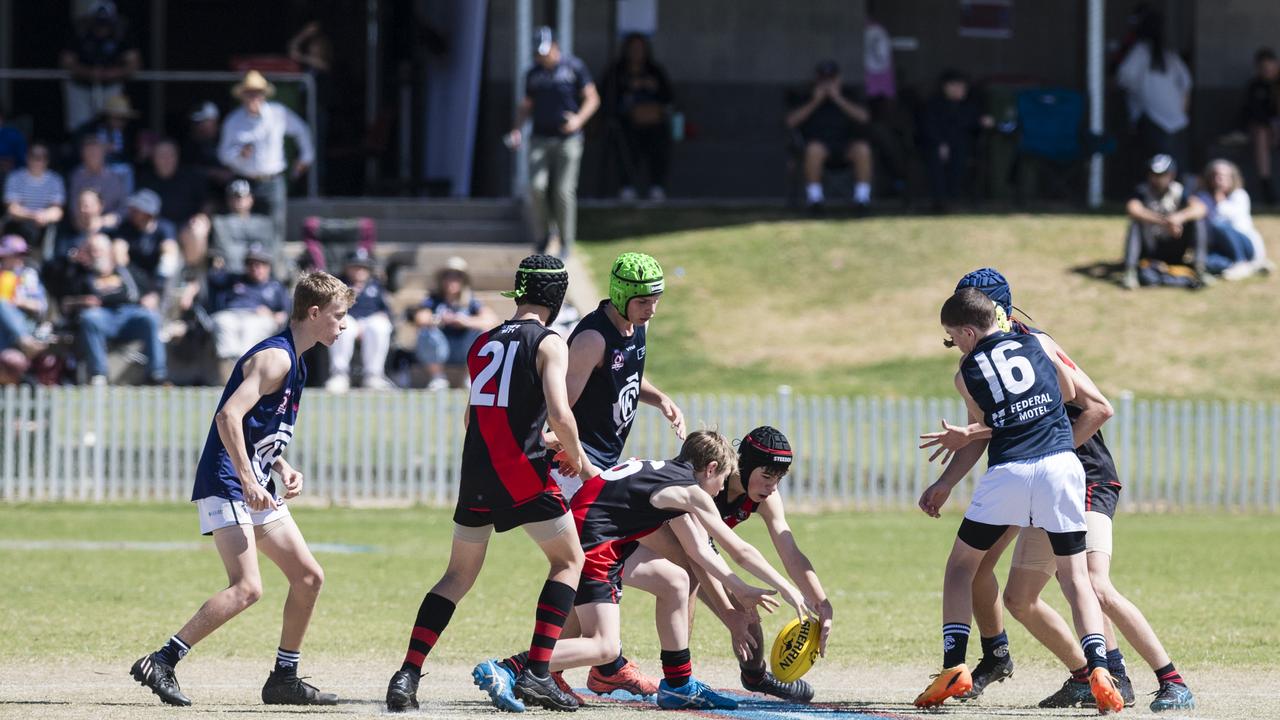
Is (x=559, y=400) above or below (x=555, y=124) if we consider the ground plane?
below

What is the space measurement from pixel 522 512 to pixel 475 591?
4564 mm

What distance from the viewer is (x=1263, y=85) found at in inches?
984

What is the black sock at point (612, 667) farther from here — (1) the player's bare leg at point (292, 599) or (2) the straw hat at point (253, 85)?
(2) the straw hat at point (253, 85)

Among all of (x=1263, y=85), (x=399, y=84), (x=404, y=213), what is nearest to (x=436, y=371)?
(x=404, y=213)

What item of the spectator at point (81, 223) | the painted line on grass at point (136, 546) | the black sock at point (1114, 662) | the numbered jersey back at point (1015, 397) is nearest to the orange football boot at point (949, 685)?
the black sock at point (1114, 662)

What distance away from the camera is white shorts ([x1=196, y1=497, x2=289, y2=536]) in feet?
25.8

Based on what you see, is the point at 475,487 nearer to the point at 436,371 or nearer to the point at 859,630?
the point at 859,630

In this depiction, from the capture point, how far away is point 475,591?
39.9ft

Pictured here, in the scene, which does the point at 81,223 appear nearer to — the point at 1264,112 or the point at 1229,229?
the point at 1229,229

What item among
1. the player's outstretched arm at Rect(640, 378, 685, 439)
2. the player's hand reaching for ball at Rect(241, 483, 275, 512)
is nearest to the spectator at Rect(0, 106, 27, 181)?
the player's outstretched arm at Rect(640, 378, 685, 439)

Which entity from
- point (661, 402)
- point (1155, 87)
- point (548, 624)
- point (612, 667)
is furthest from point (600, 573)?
point (1155, 87)

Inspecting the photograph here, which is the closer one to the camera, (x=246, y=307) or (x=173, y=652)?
(x=173, y=652)

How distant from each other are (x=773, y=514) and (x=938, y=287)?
1434 centimetres

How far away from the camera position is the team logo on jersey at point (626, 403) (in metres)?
8.44
